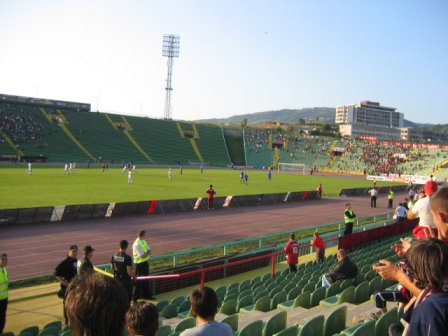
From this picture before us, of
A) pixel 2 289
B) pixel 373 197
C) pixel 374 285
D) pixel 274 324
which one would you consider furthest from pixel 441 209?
pixel 373 197

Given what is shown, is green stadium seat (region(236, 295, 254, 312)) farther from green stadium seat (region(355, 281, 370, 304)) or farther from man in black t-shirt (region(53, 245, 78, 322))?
man in black t-shirt (region(53, 245, 78, 322))

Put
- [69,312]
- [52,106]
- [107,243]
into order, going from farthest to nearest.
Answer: [52,106] < [107,243] < [69,312]

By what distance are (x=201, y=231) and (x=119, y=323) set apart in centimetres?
1929

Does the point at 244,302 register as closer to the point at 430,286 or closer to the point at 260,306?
the point at 260,306

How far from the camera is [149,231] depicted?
20.4m

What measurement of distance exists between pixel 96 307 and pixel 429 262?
193 cm

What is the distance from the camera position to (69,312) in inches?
79.5

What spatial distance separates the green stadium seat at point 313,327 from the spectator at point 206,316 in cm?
135

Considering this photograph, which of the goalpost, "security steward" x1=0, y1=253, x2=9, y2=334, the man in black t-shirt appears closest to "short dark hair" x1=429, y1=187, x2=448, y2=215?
the man in black t-shirt

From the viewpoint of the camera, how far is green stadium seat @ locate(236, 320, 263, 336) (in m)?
4.73

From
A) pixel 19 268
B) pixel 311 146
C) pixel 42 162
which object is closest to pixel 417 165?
pixel 311 146

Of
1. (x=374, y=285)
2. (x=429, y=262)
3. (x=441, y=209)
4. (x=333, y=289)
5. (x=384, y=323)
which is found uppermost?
(x=441, y=209)

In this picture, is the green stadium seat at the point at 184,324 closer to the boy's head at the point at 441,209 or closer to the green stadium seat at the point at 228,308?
the green stadium seat at the point at 228,308

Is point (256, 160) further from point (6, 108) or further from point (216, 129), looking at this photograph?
point (6, 108)
